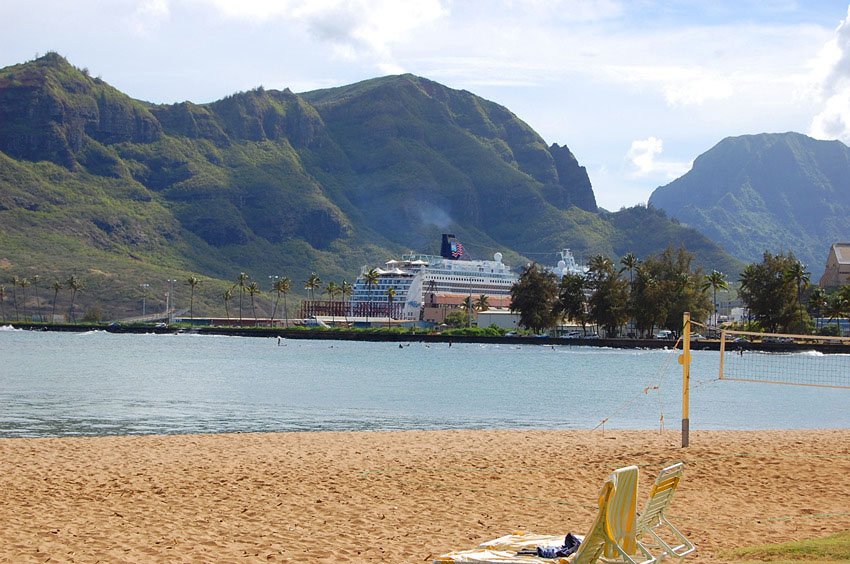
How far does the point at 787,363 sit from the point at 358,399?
47.6m

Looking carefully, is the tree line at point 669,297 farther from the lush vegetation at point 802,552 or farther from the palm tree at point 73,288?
the lush vegetation at point 802,552

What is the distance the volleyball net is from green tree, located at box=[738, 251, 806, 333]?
361cm

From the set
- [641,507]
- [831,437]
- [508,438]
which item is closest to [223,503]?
[641,507]

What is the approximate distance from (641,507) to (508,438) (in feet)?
27.6

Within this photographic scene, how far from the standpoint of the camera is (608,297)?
117625mm

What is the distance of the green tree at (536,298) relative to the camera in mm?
124375

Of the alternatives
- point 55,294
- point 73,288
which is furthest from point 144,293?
point 55,294

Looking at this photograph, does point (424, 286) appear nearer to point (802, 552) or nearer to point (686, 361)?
point (686, 361)

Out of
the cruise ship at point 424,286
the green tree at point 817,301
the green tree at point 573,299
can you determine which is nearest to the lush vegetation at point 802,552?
the green tree at point 817,301

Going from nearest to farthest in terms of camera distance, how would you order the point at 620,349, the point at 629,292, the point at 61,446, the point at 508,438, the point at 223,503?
the point at 223,503 < the point at 61,446 < the point at 508,438 < the point at 620,349 < the point at 629,292

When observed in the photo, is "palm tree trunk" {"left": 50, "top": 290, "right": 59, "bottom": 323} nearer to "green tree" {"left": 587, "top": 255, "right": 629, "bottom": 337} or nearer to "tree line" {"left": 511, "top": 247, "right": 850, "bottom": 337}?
"tree line" {"left": 511, "top": 247, "right": 850, "bottom": 337}

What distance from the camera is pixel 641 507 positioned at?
12.8m

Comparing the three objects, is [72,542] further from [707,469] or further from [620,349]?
[620,349]

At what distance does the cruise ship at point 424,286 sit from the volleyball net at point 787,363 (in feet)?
236
